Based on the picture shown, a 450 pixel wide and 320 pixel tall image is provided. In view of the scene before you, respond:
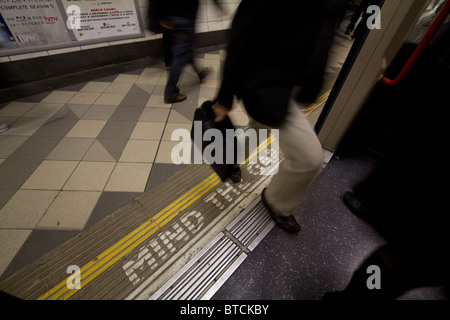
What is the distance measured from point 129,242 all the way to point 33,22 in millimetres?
3363

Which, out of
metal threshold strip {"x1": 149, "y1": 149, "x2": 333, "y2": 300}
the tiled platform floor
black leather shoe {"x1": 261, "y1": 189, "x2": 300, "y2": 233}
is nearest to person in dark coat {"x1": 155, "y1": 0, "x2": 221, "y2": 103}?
the tiled platform floor

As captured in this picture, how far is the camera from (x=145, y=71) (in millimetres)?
3703

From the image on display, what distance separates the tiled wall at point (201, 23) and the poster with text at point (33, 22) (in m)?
0.13

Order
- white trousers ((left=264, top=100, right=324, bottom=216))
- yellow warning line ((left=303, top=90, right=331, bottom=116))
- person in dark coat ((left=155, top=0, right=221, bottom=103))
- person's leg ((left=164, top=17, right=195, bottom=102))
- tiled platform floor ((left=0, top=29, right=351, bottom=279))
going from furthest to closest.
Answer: yellow warning line ((left=303, top=90, right=331, bottom=116)), person's leg ((left=164, top=17, right=195, bottom=102)), person in dark coat ((left=155, top=0, right=221, bottom=103)), tiled platform floor ((left=0, top=29, right=351, bottom=279)), white trousers ((left=264, top=100, right=324, bottom=216))

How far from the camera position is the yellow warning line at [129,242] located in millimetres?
1205

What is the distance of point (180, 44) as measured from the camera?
2.50m

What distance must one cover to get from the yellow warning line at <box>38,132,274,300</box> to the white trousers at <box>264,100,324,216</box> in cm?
80

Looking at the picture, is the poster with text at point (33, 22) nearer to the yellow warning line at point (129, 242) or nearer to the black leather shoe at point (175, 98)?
the black leather shoe at point (175, 98)

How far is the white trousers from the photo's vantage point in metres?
1.08

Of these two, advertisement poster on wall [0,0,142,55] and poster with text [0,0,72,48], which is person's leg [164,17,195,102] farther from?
poster with text [0,0,72,48]

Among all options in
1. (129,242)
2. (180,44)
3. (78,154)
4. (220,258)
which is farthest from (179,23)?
(220,258)

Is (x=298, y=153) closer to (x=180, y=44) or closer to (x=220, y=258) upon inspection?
(x=220, y=258)

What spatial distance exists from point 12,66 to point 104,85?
3.56 feet
